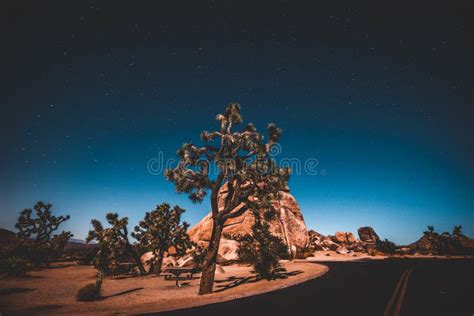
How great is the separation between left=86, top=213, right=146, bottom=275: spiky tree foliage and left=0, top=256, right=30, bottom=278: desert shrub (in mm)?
6160

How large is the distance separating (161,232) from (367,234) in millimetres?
64376

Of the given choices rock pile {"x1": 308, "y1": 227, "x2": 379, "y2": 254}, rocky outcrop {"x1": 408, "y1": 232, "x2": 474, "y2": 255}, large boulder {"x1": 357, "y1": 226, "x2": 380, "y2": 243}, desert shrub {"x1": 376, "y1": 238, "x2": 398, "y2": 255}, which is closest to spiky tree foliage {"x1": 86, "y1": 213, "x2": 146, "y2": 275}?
rock pile {"x1": 308, "y1": 227, "x2": 379, "y2": 254}

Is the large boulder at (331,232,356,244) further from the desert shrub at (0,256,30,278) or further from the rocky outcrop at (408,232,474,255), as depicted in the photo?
the desert shrub at (0,256,30,278)

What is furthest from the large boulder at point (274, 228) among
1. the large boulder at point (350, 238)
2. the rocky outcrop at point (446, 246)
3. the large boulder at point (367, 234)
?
the large boulder at point (367, 234)

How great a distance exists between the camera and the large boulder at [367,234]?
62566 mm

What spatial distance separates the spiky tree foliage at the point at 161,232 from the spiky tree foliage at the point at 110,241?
4.56 feet

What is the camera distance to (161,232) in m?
20.1

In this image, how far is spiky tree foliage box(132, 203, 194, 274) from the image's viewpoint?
784 inches

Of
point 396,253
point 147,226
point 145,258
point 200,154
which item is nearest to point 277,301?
point 200,154

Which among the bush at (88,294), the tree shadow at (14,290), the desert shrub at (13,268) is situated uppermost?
the desert shrub at (13,268)

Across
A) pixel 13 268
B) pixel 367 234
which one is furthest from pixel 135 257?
pixel 367 234

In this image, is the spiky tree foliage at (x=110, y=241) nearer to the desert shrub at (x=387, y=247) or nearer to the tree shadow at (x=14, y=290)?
the tree shadow at (x=14, y=290)

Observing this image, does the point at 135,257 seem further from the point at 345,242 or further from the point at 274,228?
the point at 345,242

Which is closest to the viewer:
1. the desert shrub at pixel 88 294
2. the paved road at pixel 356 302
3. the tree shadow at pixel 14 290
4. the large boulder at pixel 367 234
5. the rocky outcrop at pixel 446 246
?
the paved road at pixel 356 302
